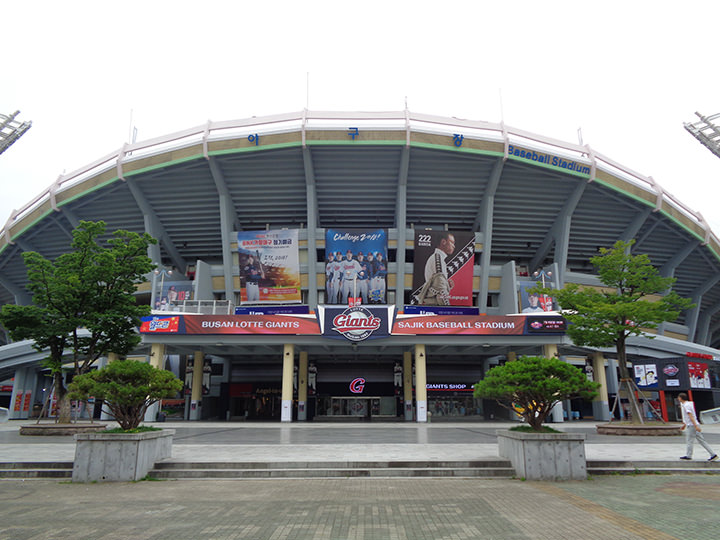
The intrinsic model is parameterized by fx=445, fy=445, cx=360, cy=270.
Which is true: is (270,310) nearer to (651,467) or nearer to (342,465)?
(342,465)

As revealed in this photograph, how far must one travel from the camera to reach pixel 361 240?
37750 mm

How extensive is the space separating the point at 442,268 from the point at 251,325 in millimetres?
16804

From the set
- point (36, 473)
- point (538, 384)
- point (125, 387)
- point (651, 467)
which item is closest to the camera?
point (538, 384)

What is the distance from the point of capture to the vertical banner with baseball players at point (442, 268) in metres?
37.5

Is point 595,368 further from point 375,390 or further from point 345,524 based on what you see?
point 345,524

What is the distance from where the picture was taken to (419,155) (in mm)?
34812

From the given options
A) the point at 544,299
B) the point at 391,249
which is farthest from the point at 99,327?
the point at 544,299

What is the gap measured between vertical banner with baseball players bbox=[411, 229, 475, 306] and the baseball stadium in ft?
0.39

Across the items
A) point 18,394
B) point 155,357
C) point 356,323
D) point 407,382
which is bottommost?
point 18,394

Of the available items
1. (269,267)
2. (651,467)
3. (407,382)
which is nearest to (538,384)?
(651,467)

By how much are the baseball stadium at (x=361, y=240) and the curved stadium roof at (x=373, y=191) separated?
0.16 m

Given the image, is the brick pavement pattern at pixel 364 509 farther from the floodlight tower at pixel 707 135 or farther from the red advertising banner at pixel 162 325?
the floodlight tower at pixel 707 135

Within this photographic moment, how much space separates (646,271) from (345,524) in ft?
73.2

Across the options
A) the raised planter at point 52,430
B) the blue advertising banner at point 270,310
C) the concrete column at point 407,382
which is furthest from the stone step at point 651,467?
the blue advertising banner at point 270,310
